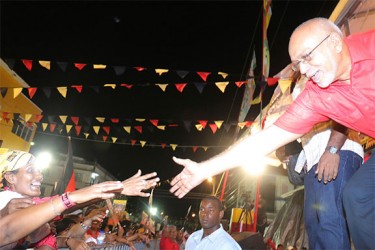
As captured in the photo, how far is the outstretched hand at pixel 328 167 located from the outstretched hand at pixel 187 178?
3.34ft

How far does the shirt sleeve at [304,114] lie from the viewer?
245 cm

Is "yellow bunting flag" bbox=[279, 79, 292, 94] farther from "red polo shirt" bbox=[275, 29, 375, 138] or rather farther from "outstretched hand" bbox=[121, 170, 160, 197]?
"outstretched hand" bbox=[121, 170, 160, 197]

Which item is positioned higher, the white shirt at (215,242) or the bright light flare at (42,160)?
the bright light flare at (42,160)

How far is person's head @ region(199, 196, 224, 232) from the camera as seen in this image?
16.6 ft

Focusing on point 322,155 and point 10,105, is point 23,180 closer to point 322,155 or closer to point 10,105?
point 322,155

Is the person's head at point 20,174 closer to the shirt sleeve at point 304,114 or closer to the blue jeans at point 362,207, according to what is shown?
the shirt sleeve at point 304,114

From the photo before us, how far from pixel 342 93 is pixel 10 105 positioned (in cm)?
2099

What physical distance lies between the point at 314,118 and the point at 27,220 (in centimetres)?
240

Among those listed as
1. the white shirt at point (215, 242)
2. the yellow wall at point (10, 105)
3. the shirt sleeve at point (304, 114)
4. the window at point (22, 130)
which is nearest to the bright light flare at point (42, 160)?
the yellow wall at point (10, 105)

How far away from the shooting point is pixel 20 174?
344 cm

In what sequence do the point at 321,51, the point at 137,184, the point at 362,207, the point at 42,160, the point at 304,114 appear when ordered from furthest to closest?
the point at 42,160
the point at 137,184
the point at 304,114
the point at 321,51
the point at 362,207

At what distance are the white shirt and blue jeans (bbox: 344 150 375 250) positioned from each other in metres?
2.60

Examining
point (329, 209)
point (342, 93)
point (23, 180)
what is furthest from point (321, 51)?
point (23, 180)

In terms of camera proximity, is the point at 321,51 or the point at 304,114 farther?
the point at 304,114
